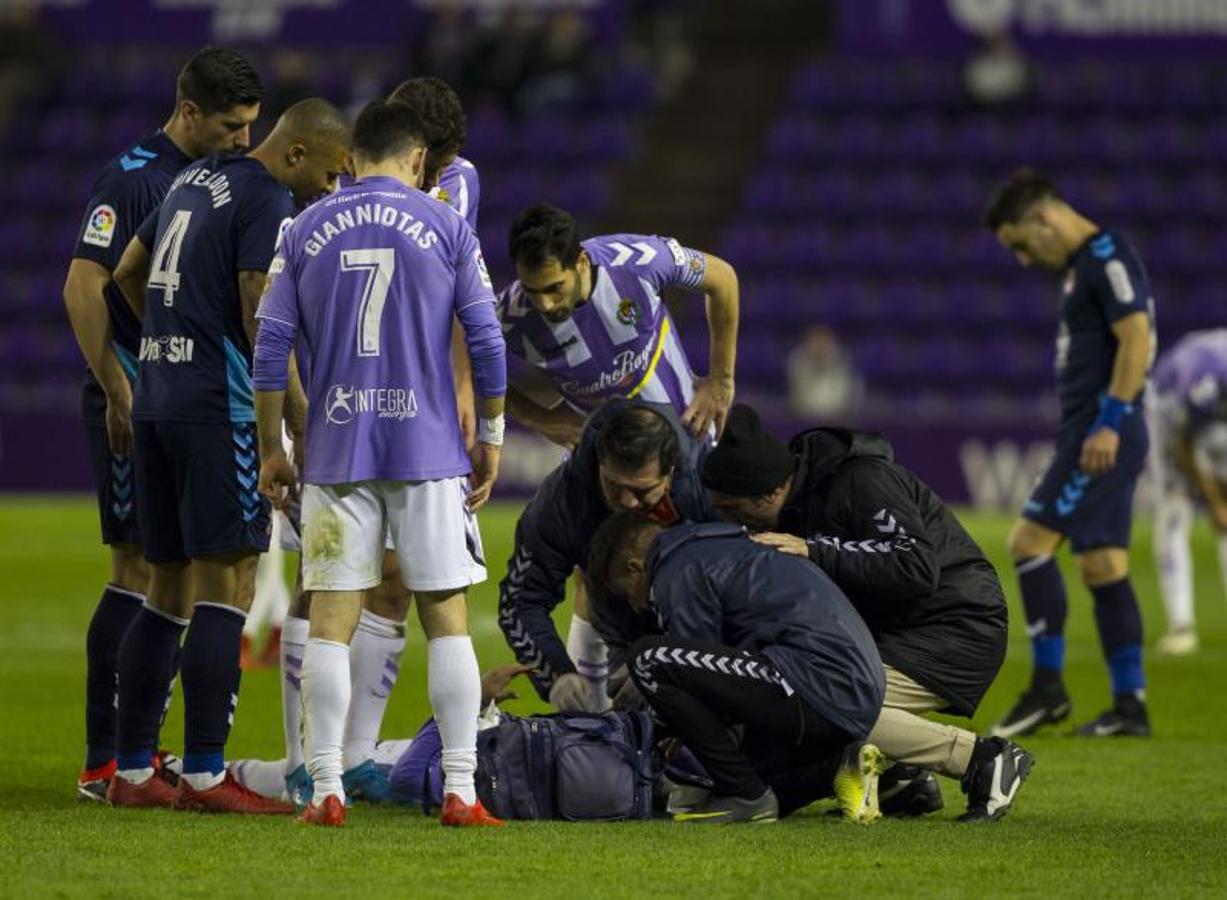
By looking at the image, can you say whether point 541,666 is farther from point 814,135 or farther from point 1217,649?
point 814,135

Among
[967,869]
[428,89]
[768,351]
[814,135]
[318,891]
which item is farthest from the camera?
[814,135]

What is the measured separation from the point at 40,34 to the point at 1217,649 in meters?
20.5

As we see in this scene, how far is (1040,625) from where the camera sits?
9.52 meters

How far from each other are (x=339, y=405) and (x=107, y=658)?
5.16 ft

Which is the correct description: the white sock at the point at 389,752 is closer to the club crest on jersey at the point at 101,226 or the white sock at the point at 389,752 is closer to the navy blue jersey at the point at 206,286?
the navy blue jersey at the point at 206,286

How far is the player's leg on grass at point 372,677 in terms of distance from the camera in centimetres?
705

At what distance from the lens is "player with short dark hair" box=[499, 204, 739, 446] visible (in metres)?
7.78

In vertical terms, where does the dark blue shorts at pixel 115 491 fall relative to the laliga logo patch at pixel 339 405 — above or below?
below

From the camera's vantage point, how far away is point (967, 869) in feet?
18.4

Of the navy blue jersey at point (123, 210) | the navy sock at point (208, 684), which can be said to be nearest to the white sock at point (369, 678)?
the navy sock at point (208, 684)

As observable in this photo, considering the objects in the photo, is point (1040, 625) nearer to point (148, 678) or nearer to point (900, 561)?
point (900, 561)

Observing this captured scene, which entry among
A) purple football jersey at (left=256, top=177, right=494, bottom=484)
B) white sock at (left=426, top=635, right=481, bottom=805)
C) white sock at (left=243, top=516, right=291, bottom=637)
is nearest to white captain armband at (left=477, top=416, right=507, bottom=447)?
purple football jersey at (left=256, top=177, right=494, bottom=484)

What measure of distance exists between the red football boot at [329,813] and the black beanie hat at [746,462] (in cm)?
151

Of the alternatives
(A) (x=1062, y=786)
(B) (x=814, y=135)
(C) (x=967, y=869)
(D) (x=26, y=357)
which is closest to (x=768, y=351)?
(B) (x=814, y=135)
